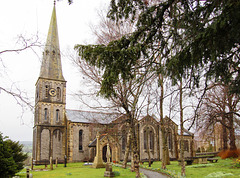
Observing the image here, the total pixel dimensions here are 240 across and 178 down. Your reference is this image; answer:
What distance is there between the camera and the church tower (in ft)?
108

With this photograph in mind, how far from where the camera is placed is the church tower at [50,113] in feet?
108

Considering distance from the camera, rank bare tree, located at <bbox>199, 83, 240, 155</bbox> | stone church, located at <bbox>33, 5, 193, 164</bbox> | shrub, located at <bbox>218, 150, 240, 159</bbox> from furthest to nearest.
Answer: stone church, located at <bbox>33, 5, 193, 164</bbox> < shrub, located at <bbox>218, 150, 240, 159</bbox> < bare tree, located at <bbox>199, 83, 240, 155</bbox>

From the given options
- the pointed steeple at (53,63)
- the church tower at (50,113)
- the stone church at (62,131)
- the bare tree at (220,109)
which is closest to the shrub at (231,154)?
the bare tree at (220,109)

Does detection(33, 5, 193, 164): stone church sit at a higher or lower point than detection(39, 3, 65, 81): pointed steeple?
lower

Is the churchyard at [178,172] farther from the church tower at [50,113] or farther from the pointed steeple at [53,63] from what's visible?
the pointed steeple at [53,63]

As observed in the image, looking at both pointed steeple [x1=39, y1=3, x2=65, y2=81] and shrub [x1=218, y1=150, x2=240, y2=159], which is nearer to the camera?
shrub [x1=218, y1=150, x2=240, y2=159]

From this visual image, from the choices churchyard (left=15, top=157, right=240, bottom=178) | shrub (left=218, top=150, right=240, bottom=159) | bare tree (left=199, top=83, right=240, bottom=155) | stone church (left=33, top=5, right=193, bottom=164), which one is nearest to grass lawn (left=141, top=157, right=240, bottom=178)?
churchyard (left=15, top=157, right=240, bottom=178)

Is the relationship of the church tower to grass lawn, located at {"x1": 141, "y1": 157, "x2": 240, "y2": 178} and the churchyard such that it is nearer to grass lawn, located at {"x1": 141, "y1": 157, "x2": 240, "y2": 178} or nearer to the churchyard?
the churchyard

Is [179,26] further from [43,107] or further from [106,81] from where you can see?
[43,107]

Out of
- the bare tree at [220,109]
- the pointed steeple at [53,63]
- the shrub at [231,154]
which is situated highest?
the pointed steeple at [53,63]

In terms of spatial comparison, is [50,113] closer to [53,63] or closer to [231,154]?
[53,63]

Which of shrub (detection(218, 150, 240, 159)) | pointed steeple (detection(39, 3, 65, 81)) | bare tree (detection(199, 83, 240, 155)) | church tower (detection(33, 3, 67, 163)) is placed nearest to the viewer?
bare tree (detection(199, 83, 240, 155))

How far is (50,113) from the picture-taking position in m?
34.7

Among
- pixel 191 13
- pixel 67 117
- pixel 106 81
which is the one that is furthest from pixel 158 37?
pixel 67 117
